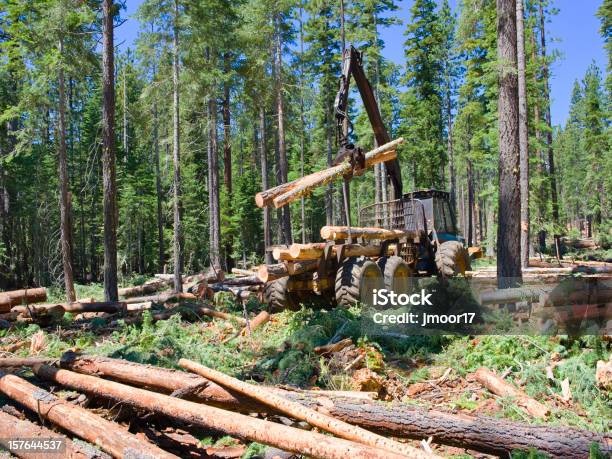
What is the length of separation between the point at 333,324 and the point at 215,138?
1542 centimetres

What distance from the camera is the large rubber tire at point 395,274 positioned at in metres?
10.5

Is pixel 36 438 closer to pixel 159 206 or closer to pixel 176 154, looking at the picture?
pixel 176 154

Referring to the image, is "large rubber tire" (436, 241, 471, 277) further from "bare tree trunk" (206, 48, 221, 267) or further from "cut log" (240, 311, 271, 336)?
"bare tree trunk" (206, 48, 221, 267)

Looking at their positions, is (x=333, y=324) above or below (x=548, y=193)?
below

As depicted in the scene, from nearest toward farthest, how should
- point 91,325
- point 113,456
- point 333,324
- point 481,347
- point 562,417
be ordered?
point 113,456 < point 562,417 < point 481,347 < point 333,324 < point 91,325

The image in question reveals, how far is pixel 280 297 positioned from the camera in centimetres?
1016

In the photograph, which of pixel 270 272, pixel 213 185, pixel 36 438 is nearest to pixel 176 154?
pixel 213 185

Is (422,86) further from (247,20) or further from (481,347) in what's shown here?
(481,347)

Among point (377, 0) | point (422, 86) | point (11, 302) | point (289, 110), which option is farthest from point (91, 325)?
point (422, 86)

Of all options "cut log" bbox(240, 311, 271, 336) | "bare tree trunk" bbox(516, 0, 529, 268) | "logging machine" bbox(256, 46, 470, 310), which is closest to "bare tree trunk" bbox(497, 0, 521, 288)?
"logging machine" bbox(256, 46, 470, 310)

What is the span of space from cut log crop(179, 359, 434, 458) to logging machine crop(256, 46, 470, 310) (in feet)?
12.6

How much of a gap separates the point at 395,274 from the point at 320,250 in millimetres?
2099

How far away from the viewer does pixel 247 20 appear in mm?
21703

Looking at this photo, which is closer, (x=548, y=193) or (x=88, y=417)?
(x=88, y=417)
